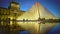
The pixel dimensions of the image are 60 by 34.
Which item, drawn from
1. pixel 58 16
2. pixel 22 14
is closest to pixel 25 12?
pixel 22 14

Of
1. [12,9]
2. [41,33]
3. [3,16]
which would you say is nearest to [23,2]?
[12,9]

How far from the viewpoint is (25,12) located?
687 centimetres

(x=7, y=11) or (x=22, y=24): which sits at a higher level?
(x=7, y=11)

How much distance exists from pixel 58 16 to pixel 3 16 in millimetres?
2492

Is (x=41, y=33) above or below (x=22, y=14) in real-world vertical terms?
below

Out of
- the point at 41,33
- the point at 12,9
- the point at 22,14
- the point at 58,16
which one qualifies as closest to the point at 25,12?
the point at 22,14

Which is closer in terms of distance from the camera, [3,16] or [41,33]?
[41,33]

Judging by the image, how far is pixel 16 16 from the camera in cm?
700

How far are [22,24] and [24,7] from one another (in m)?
0.79

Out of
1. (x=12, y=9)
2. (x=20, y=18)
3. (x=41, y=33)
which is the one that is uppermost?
(x=12, y=9)

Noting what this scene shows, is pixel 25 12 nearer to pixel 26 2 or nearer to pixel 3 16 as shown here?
pixel 26 2

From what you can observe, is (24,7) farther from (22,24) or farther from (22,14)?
(22,24)

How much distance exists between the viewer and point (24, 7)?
6.91 m

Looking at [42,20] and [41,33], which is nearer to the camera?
[41,33]
